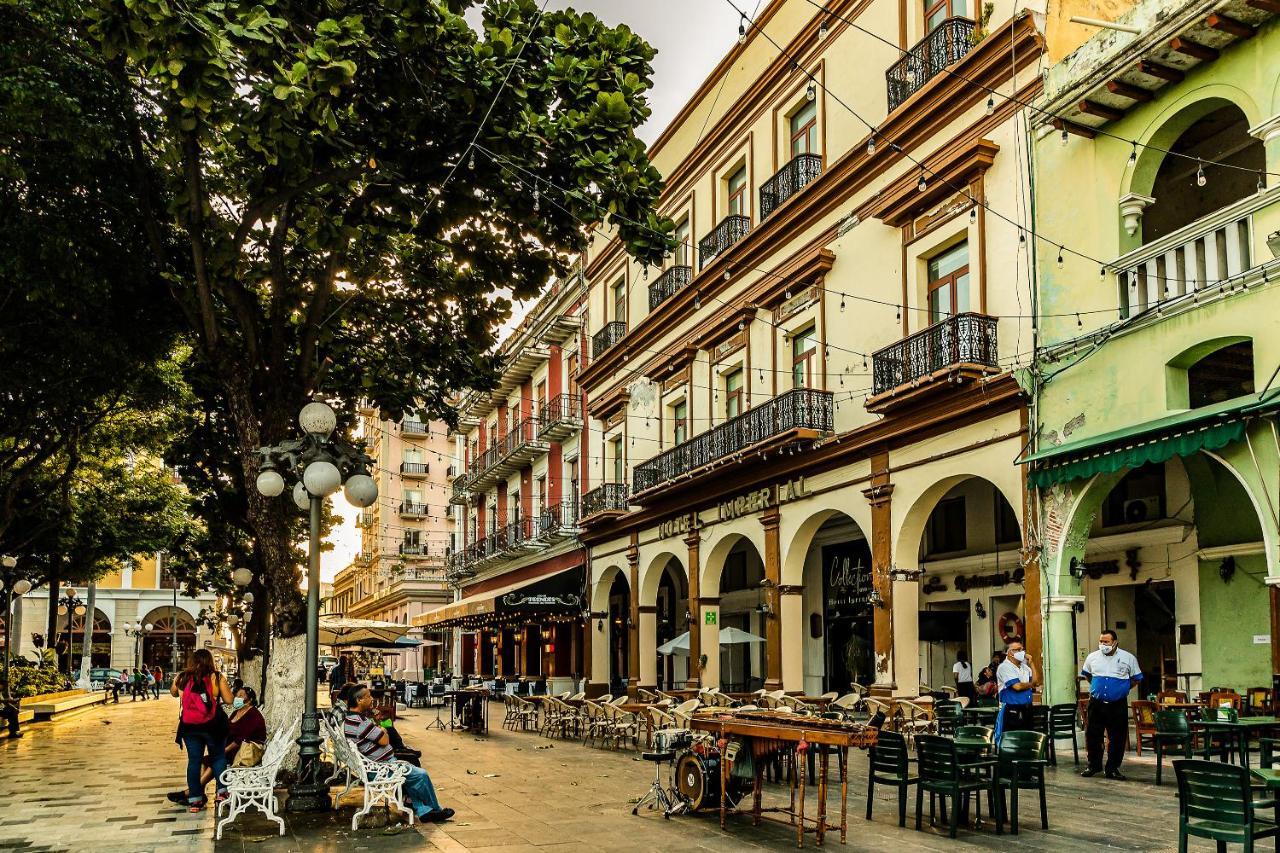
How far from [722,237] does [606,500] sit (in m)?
9.10

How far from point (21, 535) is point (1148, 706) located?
25.6 m

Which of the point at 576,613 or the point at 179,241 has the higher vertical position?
the point at 179,241

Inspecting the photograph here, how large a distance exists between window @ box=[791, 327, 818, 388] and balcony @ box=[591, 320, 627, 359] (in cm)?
988

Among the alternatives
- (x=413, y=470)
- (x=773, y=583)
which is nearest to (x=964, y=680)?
(x=773, y=583)

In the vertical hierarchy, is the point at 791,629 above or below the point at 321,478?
below

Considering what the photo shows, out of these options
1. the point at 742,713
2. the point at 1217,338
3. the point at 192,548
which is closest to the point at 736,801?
the point at 742,713

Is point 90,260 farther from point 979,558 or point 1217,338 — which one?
point 979,558

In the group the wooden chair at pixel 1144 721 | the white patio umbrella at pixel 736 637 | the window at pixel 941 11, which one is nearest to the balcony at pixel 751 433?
the white patio umbrella at pixel 736 637

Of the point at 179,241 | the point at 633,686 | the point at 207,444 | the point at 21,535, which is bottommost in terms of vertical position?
the point at 633,686

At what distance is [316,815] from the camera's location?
11.0 m

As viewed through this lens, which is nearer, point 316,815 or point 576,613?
point 316,815

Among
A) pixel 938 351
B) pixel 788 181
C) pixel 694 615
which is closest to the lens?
pixel 938 351

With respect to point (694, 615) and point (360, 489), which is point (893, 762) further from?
point (694, 615)

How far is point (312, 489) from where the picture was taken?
10.6 metres
